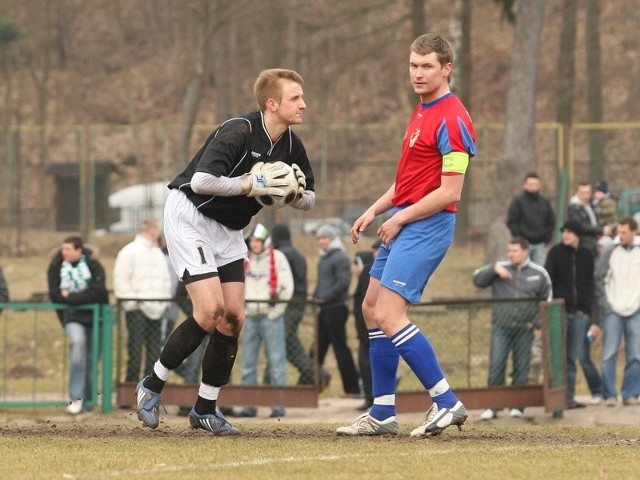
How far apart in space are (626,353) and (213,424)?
7.90m

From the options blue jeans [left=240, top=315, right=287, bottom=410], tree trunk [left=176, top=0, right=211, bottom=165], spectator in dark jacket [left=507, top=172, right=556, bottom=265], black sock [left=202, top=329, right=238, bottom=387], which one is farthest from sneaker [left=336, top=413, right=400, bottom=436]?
tree trunk [left=176, top=0, right=211, bottom=165]

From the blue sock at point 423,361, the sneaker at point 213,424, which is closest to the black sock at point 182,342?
the sneaker at point 213,424

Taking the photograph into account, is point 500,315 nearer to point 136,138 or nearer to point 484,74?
point 136,138

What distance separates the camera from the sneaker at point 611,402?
50.0 ft

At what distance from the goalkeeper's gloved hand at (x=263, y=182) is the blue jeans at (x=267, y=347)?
23.3ft

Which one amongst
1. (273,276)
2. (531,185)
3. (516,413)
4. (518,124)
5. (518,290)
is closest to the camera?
(516,413)

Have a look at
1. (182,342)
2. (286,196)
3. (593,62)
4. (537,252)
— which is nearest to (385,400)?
(182,342)

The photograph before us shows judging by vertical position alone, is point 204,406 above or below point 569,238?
below

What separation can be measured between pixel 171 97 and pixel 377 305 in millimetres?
47223

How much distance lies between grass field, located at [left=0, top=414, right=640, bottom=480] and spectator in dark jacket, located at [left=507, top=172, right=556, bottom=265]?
887 cm

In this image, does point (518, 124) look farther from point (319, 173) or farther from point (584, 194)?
point (584, 194)

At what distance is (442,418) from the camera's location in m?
8.33

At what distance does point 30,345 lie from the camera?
21.0 metres

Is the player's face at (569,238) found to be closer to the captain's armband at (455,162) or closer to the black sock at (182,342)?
the captain's armband at (455,162)
